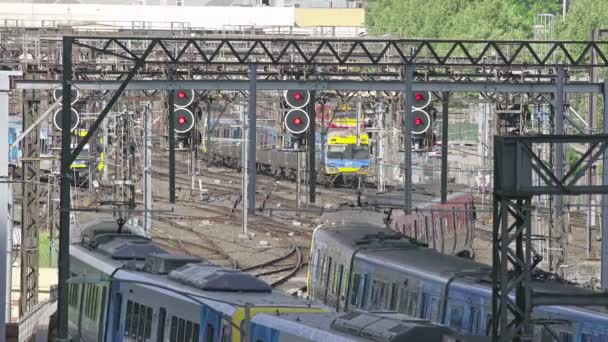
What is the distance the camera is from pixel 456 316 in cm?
2323

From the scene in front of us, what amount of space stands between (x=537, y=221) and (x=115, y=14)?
5973cm

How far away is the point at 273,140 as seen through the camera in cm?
7219

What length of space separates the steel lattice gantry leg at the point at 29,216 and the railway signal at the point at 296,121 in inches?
220

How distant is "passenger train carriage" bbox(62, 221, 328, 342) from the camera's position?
20203mm

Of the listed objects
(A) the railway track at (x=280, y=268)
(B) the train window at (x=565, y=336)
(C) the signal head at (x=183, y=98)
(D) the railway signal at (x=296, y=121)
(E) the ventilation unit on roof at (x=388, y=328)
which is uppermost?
(C) the signal head at (x=183, y=98)

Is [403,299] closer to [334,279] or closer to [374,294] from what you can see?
[374,294]

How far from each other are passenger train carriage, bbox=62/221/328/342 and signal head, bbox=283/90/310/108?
24.4 ft

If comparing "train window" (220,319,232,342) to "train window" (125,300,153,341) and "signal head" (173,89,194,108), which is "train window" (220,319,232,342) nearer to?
"train window" (125,300,153,341)

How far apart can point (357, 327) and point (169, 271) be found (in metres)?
7.88

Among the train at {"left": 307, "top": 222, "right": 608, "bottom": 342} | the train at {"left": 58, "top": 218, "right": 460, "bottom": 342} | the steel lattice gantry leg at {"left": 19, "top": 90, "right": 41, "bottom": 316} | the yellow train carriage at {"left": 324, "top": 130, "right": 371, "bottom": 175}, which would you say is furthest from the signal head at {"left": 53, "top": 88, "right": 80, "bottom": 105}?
the yellow train carriage at {"left": 324, "top": 130, "right": 371, "bottom": 175}

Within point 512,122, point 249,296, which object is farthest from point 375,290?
point 512,122

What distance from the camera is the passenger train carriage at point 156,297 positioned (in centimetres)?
2020

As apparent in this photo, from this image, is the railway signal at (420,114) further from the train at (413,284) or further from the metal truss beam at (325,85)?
the metal truss beam at (325,85)

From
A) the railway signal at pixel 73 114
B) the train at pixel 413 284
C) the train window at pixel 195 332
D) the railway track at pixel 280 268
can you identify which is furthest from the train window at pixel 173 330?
the railway track at pixel 280 268
